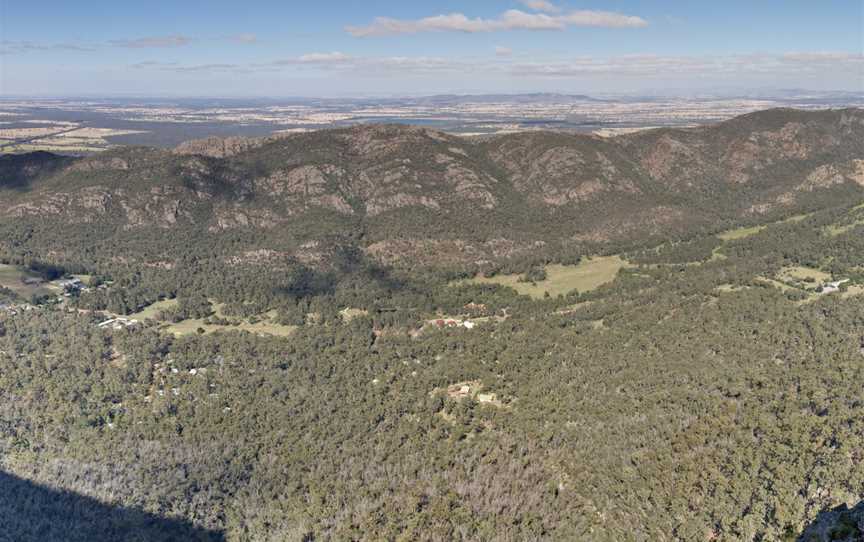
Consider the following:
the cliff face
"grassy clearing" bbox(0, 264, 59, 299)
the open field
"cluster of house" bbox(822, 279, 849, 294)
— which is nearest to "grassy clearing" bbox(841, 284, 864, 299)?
"cluster of house" bbox(822, 279, 849, 294)

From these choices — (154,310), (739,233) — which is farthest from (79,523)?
(739,233)

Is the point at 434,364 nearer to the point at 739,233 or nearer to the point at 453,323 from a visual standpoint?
the point at 453,323

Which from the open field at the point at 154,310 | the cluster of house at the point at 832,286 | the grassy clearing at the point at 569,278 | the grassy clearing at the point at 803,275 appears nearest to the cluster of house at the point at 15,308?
the open field at the point at 154,310

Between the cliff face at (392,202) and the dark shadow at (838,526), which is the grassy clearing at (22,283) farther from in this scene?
the dark shadow at (838,526)

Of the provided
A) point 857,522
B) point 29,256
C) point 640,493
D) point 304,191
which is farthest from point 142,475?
point 304,191

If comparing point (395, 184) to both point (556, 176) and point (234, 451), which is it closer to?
point (556, 176)

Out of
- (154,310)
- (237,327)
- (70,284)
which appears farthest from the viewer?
(70,284)
